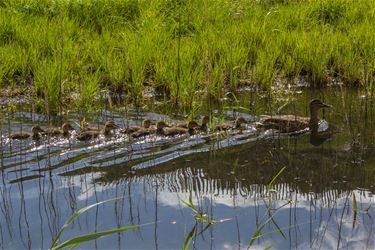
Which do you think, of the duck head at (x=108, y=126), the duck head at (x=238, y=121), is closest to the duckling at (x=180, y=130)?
the duck head at (x=238, y=121)

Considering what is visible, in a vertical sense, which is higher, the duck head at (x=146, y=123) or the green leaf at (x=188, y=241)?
the duck head at (x=146, y=123)

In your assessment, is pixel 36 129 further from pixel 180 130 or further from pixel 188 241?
pixel 188 241

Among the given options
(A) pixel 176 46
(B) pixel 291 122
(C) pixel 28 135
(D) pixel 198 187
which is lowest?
(D) pixel 198 187

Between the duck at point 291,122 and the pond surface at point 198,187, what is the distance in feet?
0.34

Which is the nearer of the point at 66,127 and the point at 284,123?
the point at 66,127

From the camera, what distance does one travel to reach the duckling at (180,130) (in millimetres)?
7477

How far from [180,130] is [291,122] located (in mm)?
1222

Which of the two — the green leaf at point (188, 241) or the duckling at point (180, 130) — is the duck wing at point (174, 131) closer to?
the duckling at point (180, 130)

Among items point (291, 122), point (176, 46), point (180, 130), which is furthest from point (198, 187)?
point (176, 46)

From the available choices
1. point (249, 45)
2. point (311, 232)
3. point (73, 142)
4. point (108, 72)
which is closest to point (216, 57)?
point (249, 45)

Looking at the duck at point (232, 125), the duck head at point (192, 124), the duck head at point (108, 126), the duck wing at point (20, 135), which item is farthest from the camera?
the duck at point (232, 125)

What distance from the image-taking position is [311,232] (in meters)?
5.08

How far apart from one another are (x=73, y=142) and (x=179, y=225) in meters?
2.43

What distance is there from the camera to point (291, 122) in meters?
7.80
